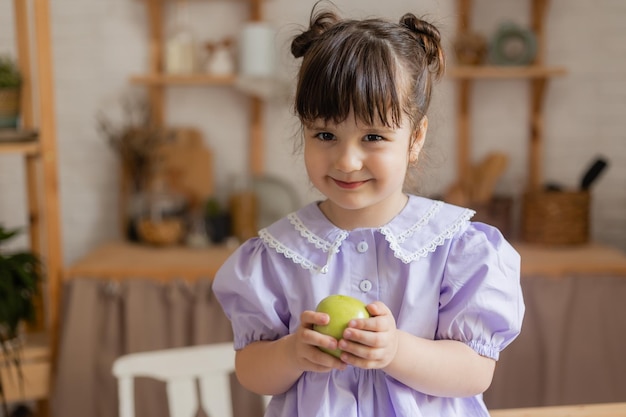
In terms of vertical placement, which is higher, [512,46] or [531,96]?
[512,46]

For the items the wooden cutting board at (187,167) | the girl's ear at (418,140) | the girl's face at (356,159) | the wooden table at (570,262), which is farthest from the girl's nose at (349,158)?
the wooden cutting board at (187,167)

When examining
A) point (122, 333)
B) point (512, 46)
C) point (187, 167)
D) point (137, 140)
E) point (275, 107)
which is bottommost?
point (122, 333)

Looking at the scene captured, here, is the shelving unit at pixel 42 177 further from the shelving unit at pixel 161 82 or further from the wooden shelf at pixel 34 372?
the shelving unit at pixel 161 82

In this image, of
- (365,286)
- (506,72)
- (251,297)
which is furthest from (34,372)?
(506,72)

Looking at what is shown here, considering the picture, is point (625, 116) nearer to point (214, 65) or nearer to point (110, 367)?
point (214, 65)

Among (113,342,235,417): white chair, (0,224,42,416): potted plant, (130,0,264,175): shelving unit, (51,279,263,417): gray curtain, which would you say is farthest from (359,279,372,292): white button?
(130,0,264,175): shelving unit

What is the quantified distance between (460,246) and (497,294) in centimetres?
9

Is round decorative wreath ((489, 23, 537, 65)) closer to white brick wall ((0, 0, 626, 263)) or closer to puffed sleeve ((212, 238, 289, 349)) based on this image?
white brick wall ((0, 0, 626, 263))

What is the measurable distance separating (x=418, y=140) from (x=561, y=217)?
1811 millimetres

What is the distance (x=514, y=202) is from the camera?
3.06 meters

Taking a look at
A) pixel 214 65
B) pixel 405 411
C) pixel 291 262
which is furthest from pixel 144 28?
pixel 405 411

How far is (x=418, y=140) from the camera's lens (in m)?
1.09

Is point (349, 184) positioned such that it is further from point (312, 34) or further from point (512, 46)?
point (512, 46)

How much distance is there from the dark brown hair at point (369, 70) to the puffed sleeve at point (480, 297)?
7.9 inches
